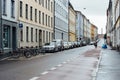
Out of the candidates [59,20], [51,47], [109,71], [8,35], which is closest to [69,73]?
[109,71]

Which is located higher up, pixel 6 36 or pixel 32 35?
pixel 32 35

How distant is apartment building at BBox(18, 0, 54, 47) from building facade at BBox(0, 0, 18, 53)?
3.55 feet

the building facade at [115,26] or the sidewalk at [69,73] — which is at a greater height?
the building facade at [115,26]

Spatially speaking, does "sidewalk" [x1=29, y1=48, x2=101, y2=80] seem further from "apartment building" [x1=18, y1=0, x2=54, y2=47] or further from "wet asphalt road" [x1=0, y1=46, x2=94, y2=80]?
"apartment building" [x1=18, y1=0, x2=54, y2=47]

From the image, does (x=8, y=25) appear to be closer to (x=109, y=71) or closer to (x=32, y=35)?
(x=32, y=35)

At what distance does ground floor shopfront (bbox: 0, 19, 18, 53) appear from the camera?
120ft

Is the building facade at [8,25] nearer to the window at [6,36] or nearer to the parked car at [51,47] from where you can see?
the window at [6,36]

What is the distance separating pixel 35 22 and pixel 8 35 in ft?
46.5

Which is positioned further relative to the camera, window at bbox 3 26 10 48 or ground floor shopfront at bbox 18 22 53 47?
ground floor shopfront at bbox 18 22 53 47

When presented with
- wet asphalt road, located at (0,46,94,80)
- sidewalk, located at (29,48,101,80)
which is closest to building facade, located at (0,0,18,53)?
wet asphalt road, located at (0,46,94,80)

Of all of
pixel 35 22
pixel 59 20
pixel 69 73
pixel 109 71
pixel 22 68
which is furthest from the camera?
pixel 59 20

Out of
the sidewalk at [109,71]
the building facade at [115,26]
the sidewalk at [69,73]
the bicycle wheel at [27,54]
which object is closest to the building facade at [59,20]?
the building facade at [115,26]

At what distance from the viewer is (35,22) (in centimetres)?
5300

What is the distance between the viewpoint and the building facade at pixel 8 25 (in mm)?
36753
